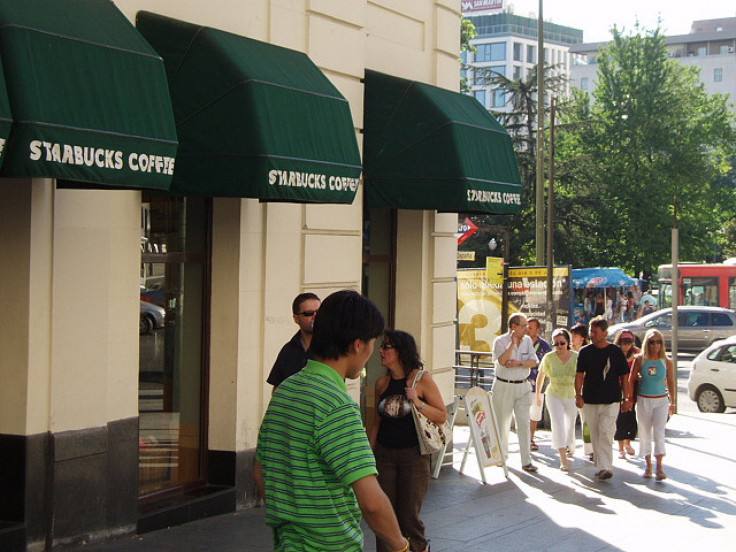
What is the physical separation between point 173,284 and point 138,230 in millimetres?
1009

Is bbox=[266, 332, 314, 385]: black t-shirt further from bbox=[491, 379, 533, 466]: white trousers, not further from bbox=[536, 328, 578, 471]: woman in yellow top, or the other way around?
bbox=[536, 328, 578, 471]: woman in yellow top

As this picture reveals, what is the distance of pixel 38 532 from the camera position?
7285 mm

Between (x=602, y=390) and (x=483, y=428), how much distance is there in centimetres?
137

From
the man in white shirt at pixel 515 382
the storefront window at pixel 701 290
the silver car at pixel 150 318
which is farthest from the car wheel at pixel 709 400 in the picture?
the storefront window at pixel 701 290

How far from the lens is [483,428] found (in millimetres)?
11836

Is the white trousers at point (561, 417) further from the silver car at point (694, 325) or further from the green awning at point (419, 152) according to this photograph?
the silver car at point (694, 325)

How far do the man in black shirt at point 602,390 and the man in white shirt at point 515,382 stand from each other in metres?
0.65

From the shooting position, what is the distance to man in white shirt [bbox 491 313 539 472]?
1220 centimetres

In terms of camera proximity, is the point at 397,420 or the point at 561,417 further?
the point at 561,417

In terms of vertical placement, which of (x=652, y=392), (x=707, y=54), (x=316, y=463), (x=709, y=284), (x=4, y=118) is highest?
(x=707, y=54)

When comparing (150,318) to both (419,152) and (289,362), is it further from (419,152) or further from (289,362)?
(419,152)

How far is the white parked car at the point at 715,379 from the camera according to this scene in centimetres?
2119

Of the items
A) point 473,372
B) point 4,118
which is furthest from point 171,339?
point 473,372

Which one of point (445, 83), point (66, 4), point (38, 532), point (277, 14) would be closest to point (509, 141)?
point (445, 83)
